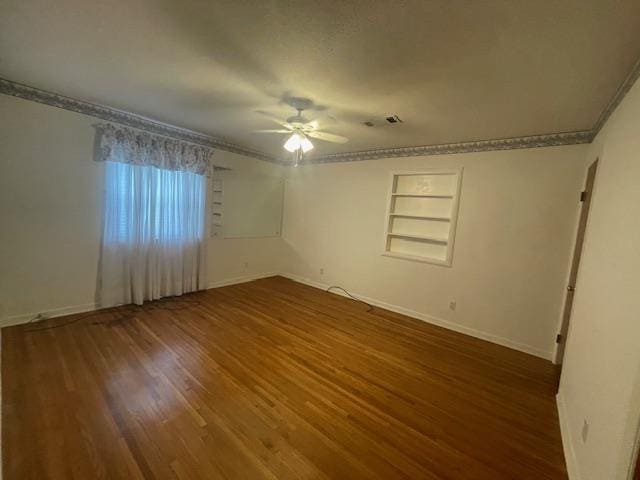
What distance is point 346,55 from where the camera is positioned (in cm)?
166

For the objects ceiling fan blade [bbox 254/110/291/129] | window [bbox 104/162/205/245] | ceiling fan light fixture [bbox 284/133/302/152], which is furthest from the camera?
window [bbox 104/162/205/245]

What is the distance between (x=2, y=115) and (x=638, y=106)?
4.95 meters

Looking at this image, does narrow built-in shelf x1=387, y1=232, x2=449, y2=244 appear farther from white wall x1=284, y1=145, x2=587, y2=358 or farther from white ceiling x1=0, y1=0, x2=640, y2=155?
white ceiling x1=0, y1=0, x2=640, y2=155

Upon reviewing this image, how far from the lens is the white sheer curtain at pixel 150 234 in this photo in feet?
10.7

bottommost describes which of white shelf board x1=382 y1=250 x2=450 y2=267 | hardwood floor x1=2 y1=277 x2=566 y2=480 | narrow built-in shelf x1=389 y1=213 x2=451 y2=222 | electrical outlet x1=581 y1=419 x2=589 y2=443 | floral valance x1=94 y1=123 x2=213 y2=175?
hardwood floor x1=2 y1=277 x2=566 y2=480

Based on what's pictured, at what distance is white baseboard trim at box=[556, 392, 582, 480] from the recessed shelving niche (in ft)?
5.84

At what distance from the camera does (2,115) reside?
2545 millimetres

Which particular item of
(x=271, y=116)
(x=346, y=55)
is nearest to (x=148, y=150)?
(x=271, y=116)

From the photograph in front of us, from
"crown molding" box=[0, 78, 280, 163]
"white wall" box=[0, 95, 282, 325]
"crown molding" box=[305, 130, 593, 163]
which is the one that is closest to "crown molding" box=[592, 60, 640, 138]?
"crown molding" box=[305, 130, 593, 163]

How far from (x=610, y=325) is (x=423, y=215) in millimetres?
2629

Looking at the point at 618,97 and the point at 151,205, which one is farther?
the point at 151,205

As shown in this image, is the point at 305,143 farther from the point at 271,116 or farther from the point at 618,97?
the point at 618,97

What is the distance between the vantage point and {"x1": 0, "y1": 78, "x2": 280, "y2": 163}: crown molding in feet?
8.48

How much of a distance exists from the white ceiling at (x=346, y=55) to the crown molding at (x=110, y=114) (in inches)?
5.9
